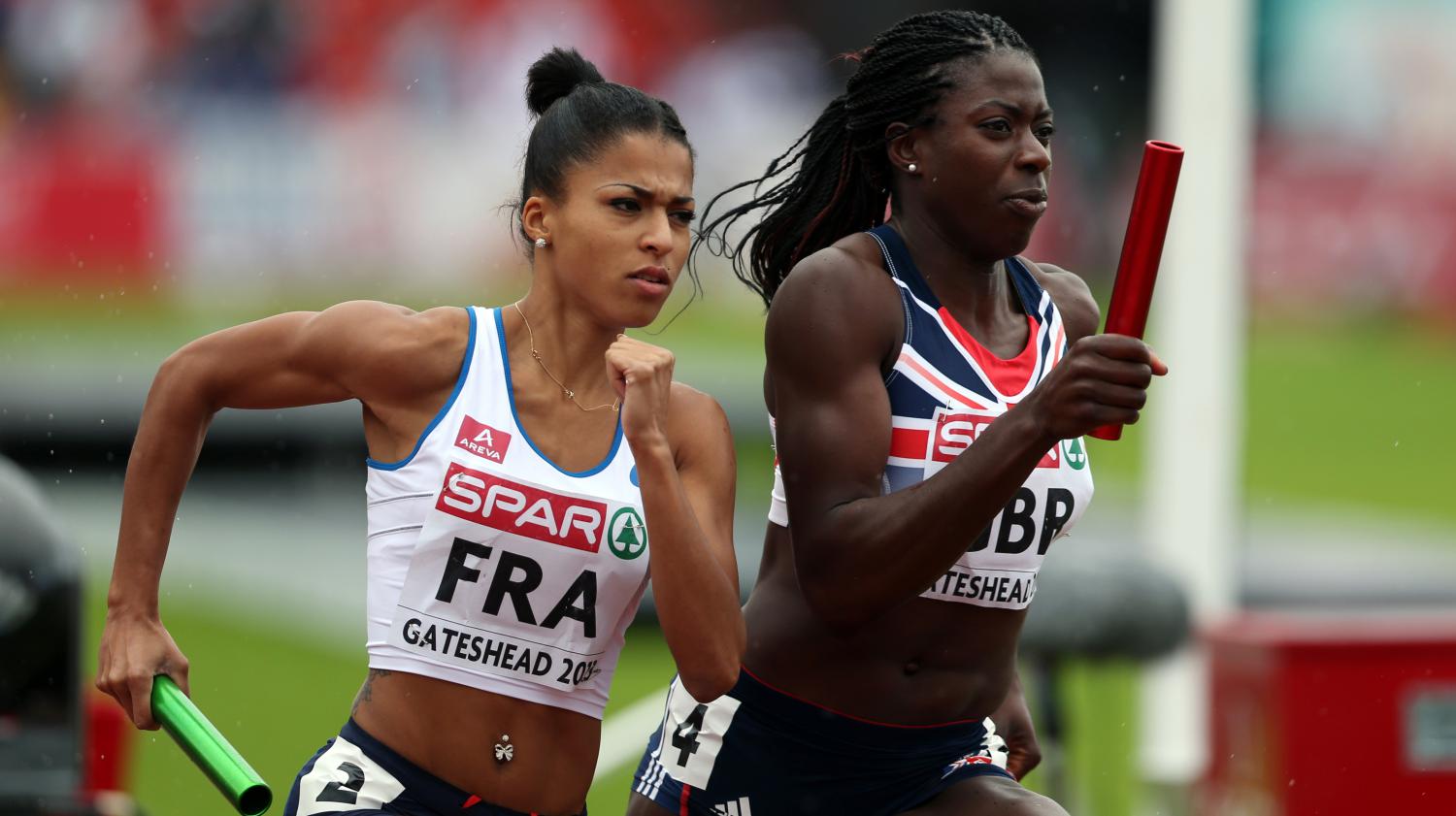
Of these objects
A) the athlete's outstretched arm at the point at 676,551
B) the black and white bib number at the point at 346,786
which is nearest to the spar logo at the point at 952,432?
the athlete's outstretched arm at the point at 676,551

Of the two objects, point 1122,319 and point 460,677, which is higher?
point 1122,319

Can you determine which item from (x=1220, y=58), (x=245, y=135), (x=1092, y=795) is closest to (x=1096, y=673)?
(x=1092, y=795)

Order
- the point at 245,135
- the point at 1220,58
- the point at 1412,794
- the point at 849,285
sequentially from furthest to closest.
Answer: the point at 245,135 → the point at 1220,58 → the point at 1412,794 → the point at 849,285

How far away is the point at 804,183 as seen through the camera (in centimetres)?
385

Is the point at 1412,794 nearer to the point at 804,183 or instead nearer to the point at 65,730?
the point at 804,183

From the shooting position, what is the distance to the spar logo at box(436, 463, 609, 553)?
334 cm

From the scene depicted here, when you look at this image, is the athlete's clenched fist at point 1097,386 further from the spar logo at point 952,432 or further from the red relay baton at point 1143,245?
the spar logo at point 952,432

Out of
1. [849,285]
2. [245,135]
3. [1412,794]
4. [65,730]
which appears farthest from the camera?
[245,135]

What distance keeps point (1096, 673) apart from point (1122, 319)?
364 inches

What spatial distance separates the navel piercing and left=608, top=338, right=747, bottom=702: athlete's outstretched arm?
0.34m

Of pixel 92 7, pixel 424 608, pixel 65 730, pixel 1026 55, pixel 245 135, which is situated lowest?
pixel 65 730

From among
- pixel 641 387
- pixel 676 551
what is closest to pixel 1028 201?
pixel 641 387

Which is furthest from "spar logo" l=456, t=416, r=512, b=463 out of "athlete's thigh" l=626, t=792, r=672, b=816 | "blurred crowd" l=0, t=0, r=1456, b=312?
"blurred crowd" l=0, t=0, r=1456, b=312

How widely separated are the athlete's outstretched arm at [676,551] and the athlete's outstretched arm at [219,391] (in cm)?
38
